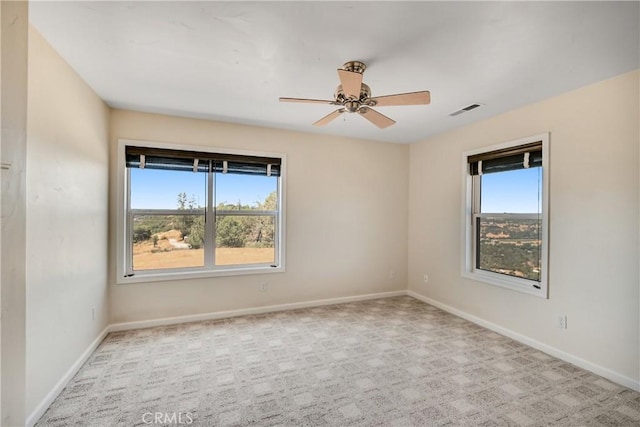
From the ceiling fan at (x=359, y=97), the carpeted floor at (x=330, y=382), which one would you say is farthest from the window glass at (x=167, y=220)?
the ceiling fan at (x=359, y=97)

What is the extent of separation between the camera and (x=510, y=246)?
3428mm

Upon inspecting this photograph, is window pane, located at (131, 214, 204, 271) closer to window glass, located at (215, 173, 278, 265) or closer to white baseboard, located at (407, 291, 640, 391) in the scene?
window glass, located at (215, 173, 278, 265)

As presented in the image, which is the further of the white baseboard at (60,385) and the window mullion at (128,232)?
the window mullion at (128,232)

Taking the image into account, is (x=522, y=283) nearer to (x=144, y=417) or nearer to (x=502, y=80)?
(x=502, y=80)

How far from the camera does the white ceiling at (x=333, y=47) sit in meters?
1.72

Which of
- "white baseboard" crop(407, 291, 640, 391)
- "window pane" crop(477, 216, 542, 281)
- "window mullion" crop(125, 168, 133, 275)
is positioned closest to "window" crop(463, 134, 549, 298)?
"window pane" crop(477, 216, 542, 281)

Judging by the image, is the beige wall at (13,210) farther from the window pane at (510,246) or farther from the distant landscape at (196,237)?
the window pane at (510,246)

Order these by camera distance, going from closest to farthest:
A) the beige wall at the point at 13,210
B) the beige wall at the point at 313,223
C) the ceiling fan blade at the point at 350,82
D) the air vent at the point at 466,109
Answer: the beige wall at the point at 13,210 < the ceiling fan blade at the point at 350,82 < the air vent at the point at 466,109 < the beige wall at the point at 313,223

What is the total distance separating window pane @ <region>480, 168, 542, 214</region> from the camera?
3148 mm

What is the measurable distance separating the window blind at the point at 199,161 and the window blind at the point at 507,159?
251cm

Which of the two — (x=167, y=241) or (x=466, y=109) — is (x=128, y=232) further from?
(x=466, y=109)

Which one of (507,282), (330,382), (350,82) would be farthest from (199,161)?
(507,282)

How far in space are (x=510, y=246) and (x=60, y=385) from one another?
4.35m

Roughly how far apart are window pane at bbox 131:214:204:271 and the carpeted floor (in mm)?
764
